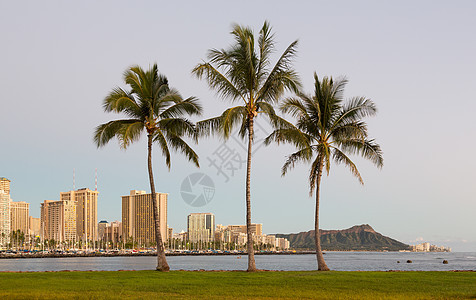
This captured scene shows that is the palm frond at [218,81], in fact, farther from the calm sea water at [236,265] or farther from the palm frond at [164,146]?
the calm sea water at [236,265]

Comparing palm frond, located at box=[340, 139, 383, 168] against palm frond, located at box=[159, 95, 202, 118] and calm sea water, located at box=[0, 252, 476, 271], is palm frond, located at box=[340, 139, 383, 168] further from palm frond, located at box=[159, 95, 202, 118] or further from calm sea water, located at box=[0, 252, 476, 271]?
calm sea water, located at box=[0, 252, 476, 271]

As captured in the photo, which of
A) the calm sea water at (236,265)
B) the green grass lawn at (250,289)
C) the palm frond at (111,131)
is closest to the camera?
the green grass lawn at (250,289)

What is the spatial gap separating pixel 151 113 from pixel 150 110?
0.55ft

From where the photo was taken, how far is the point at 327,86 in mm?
26812

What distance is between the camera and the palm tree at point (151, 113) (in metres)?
26.1

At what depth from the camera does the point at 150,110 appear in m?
26.2

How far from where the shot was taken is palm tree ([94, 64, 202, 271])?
2611 cm

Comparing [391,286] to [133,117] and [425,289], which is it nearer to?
[425,289]

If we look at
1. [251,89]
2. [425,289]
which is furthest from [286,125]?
[425,289]

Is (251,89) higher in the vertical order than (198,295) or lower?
higher

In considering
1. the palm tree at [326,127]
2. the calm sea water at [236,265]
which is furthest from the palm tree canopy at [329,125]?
the calm sea water at [236,265]

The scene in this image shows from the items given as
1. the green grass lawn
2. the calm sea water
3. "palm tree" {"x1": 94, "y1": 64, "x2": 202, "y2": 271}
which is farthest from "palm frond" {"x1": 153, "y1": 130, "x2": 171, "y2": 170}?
the calm sea water

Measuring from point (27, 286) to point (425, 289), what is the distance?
1362cm

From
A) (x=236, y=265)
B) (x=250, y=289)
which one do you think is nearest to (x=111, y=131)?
(x=250, y=289)
